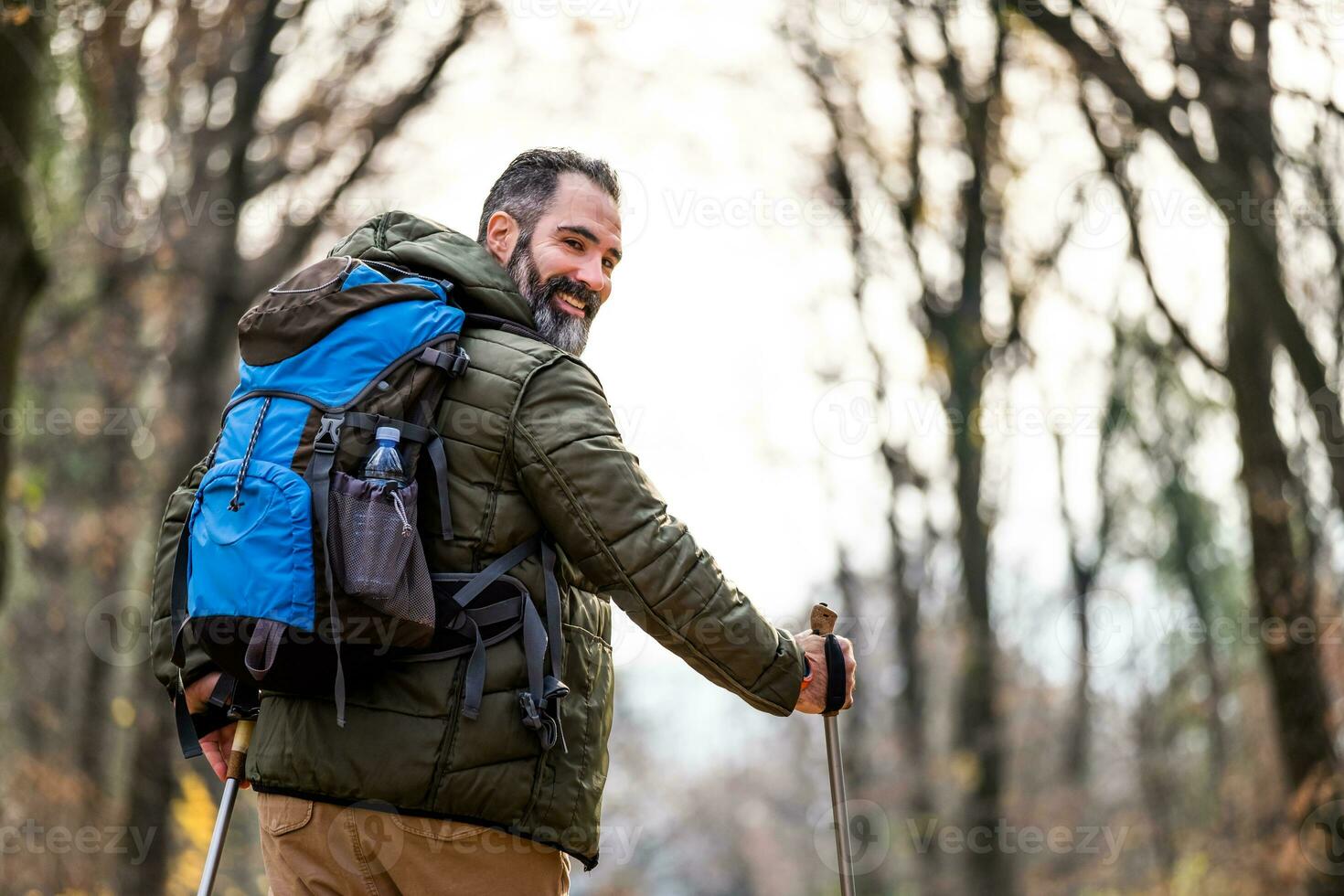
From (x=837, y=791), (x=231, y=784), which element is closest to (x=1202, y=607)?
(x=837, y=791)

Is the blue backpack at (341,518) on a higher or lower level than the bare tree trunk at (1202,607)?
higher

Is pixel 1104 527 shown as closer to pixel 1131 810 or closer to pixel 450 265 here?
pixel 1131 810

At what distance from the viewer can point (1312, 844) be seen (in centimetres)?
813

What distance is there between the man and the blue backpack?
51 mm

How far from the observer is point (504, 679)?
9.16 feet

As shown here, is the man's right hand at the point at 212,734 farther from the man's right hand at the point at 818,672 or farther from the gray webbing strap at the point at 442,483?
the man's right hand at the point at 818,672

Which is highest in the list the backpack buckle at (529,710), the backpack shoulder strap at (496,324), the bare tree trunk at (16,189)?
the bare tree trunk at (16,189)

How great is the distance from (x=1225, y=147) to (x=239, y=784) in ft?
22.0

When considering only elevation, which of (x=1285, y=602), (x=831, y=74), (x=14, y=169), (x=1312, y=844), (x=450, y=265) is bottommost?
(x=1312, y=844)

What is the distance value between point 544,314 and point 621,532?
2.16 feet

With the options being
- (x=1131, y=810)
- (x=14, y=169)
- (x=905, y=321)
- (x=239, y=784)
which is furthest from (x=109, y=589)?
(x=1131, y=810)

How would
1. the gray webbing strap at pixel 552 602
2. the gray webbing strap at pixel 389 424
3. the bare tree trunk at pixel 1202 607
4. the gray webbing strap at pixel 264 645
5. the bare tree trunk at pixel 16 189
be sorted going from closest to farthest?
1. the gray webbing strap at pixel 264 645
2. the gray webbing strap at pixel 389 424
3. the gray webbing strap at pixel 552 602
4. the bare tree trunk at pixel 16 189
5. the bare tree trunk at pixel 1202 607

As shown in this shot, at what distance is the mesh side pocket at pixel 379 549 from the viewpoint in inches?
104

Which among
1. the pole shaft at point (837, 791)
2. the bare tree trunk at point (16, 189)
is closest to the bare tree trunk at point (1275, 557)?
the pole shaft at point (837, 791)
